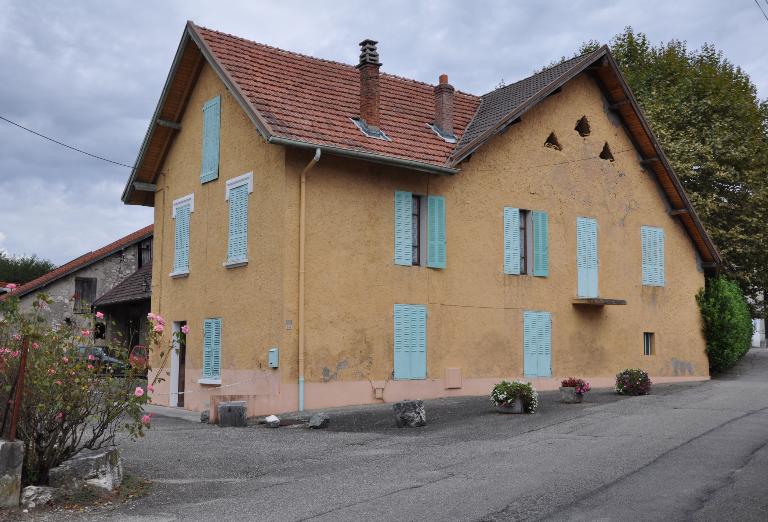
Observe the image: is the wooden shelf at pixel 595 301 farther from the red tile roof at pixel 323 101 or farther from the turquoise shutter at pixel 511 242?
the red tile roof at pixel 323 101

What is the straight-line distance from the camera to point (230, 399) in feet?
48.3

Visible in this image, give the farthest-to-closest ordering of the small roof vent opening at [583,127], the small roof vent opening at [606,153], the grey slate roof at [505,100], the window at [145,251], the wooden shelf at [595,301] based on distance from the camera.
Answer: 1. the window at [145,251]
2. the small roof vent opening at [606,153]
3. the small roof vent opening at [583,127]
4. the wooden shelf at [595,301]
5. the grey slate roof at [505,100]

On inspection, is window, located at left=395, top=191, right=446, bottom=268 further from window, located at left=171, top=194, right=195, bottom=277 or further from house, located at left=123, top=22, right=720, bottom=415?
window, located at left=171, top=194, right=195, bottom=277

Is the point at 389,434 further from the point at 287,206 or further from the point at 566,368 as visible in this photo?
the point at 566,368

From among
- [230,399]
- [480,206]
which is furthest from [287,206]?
[480,206]

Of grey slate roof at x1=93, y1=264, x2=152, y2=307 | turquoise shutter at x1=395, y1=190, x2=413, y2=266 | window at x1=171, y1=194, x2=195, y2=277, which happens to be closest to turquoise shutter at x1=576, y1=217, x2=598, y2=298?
turquoise shutter at x1=395, y1=190, x2=413, y2=266

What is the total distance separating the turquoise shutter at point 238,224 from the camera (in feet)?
54.3

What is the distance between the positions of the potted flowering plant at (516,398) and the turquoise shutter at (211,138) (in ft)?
26.5

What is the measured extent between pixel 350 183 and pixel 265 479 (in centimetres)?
813

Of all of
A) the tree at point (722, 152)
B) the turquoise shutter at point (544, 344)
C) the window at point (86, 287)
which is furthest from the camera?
the window at point (86, 287)

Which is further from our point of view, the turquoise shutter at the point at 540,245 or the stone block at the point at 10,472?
the turquoise shutter at the point at 540,245

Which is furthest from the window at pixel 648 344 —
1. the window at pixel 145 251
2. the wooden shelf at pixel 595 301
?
the window at pixel 145 251

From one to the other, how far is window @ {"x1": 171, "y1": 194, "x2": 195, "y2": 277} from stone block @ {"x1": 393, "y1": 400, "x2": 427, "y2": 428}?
25.5ft

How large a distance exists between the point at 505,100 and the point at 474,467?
12.8 metres
